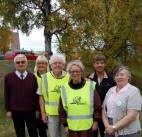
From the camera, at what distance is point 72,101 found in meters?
6.50

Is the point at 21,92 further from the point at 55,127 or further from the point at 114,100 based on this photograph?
the point at 114,100

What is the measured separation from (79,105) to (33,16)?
16.3 meters

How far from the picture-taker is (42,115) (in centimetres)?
774

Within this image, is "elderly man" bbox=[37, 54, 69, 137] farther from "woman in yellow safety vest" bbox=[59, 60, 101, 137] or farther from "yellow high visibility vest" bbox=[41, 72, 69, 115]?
"woman in yellow safety vest" bbox=[59, 60, 101, 137]

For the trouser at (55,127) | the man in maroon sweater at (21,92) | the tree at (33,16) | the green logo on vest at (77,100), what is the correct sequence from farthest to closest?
the tree at (33,16) < the man in maroon sweater at (21,92) < the trouser at (55,127) < the green logo on vest at (77,100)

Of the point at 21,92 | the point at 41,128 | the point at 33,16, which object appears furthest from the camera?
the point at 33,16

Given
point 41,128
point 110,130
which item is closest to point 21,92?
point 41,128

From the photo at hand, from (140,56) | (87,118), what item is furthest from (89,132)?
(140,56)

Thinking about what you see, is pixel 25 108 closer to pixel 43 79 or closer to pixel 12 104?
pixel 12 104

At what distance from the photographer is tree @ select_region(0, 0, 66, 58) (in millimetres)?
21711

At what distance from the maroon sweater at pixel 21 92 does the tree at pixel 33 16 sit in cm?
1387

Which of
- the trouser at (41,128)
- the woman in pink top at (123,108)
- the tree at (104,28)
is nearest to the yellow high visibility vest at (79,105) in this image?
the woman in pink top at (123,108)

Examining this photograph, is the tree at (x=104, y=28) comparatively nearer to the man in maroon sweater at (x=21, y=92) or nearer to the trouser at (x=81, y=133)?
the man in maroon sweater at (x=21, y=92)

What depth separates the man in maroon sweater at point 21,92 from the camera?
7895 mm
